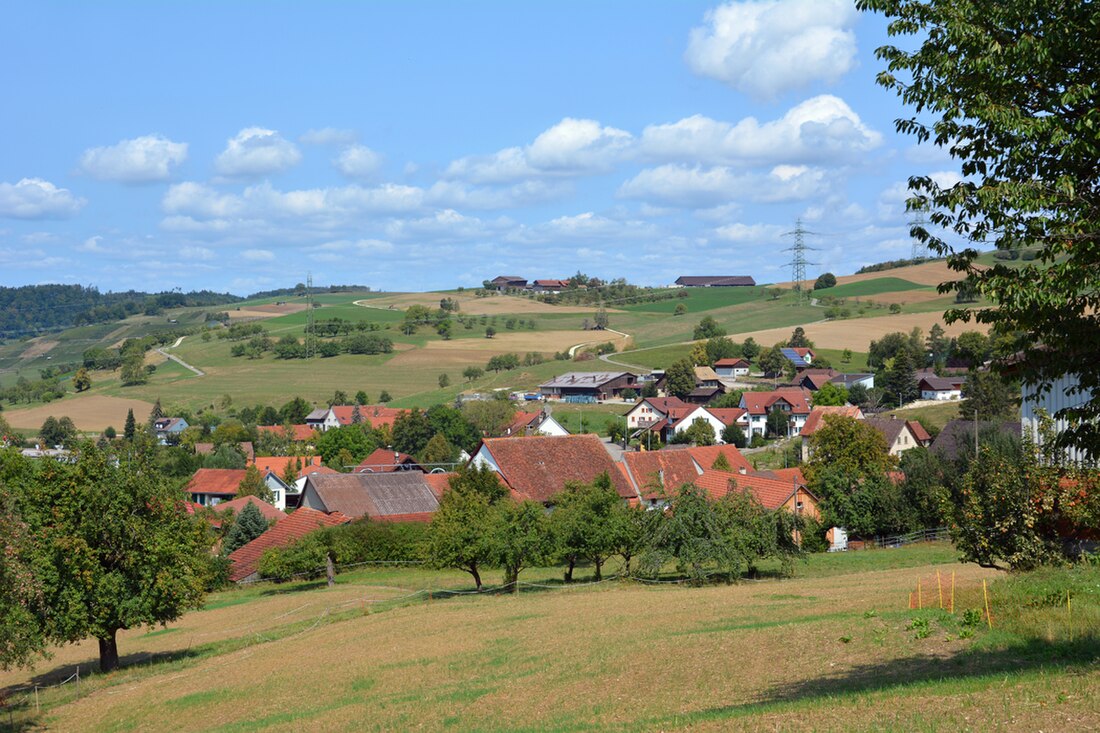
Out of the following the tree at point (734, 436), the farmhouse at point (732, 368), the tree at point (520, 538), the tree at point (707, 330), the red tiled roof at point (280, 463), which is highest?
the tree at point (707, 330)

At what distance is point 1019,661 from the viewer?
1680 centimetres

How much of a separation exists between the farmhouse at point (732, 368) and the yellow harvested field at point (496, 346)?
82.6ft

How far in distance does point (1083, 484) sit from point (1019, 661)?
10.8m

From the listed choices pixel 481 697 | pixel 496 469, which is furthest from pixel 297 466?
pixel 481 697

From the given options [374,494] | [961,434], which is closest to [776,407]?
[961,434]

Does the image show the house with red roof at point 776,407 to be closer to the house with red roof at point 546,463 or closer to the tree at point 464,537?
the house with red roof at point 546,463

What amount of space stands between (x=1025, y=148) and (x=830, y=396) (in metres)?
110

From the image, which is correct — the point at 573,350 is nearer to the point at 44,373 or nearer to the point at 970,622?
the point at 44,373

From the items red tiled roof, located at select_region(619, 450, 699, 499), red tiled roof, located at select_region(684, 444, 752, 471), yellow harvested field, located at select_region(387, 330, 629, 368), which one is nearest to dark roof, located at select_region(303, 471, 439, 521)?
red tiled roof, located at select_region(619, 450, 699, 499)

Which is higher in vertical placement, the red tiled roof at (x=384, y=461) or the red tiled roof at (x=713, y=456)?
the red tiled roof at (x=713, y=456)

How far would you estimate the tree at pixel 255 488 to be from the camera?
92.1 m

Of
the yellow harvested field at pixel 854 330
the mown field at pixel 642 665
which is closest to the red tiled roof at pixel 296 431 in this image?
the yellow harvested field at pixel 854 330

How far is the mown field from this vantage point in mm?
14672

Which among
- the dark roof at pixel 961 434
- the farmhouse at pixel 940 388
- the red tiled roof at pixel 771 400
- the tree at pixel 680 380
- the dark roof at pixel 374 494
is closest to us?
the dark roof at pixel 961 434
